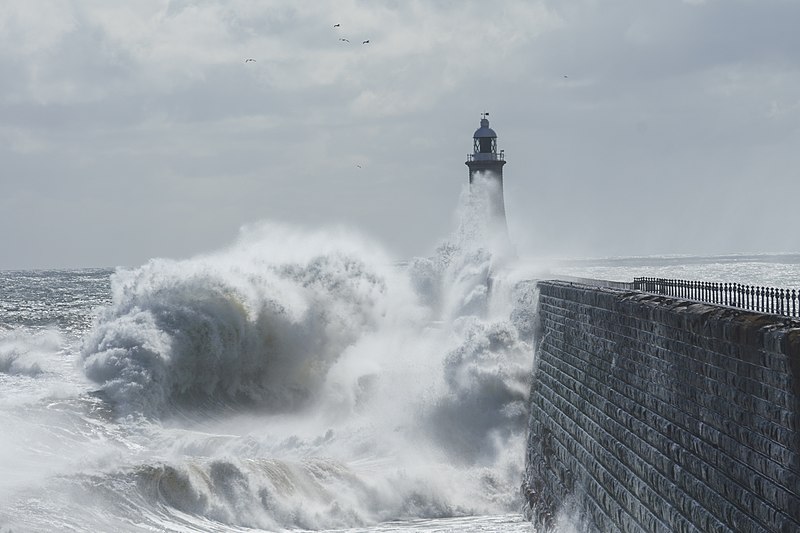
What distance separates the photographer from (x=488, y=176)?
49.4 metres

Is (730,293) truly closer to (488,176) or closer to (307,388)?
(307,388)

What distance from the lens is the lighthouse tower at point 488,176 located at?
49294 millimetres

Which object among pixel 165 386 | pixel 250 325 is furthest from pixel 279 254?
pixel 165 386

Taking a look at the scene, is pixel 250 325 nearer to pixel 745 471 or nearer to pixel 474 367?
pixel 474 367

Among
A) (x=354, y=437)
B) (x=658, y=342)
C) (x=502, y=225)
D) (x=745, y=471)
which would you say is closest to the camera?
(x=745, y=471)

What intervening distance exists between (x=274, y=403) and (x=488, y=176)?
21199mm

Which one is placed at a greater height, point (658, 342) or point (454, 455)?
point (658, 342)

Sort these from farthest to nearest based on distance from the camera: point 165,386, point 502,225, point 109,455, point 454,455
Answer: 1. point 502,225
2. point 165,386
3. point 454,455
4. point 109,455

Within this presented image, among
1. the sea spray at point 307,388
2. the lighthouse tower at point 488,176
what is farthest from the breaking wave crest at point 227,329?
the lighthouse tower at point 488,176

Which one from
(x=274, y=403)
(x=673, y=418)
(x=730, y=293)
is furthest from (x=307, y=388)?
(x=673, y=418)

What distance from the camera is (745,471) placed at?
971 cm

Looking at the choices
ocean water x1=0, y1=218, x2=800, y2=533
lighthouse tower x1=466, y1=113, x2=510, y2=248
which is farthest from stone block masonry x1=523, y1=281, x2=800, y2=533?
lighthouse tower x1=466, y1=113, x2=510, y2=248

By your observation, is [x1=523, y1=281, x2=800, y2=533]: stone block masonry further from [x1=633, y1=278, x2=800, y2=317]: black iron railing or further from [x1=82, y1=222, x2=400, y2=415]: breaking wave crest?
[x1=82, y1=222, x2=400, y2=415]: breaking wave crest

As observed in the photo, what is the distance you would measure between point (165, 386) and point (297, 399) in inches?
196
